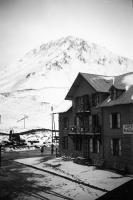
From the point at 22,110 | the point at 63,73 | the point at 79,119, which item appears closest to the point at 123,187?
the point at 79,119

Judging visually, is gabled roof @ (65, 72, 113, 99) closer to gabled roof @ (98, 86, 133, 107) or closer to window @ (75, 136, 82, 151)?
gabled roof @ (98, 86, 133, 107)

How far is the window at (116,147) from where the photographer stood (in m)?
24.9

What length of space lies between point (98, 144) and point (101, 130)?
1882mm

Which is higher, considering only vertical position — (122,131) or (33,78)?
(33,78)

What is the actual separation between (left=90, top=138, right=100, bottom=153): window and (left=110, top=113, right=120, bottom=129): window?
333cm

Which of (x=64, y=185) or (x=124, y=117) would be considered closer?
(x=64, y=185)

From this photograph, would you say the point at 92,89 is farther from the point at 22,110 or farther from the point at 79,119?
the point at 22,110

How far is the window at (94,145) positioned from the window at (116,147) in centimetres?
269

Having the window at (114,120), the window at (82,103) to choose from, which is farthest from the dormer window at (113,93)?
the window at (82,103)

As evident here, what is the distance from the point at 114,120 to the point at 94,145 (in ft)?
15.8

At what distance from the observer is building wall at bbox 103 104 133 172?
2345 centimetres

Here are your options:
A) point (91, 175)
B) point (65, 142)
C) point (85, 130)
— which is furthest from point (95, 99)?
point (91, 175)

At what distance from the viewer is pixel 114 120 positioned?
25875mm

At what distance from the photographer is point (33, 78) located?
18038 cm
